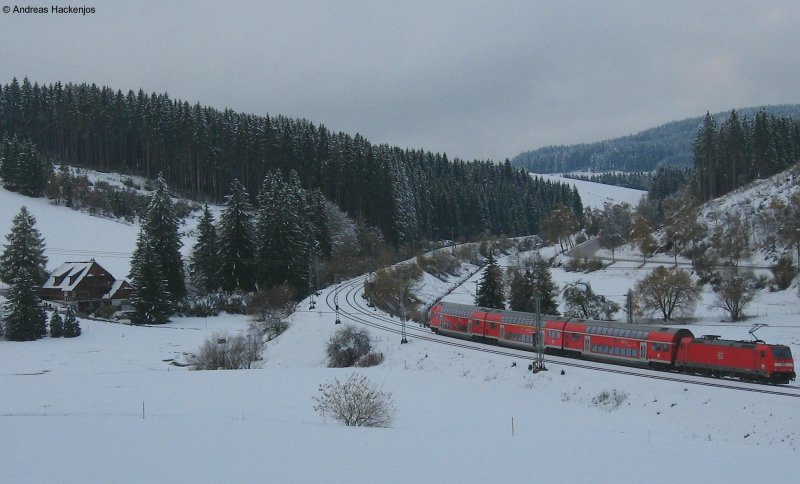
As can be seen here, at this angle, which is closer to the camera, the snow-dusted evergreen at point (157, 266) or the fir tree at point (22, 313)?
the fir tree at point (22, 313)

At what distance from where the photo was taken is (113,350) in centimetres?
5606

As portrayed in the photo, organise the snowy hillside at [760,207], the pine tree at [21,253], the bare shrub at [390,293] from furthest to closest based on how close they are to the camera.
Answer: the snowy hillside at [760,207] → the bare shrub at [390,293] → the pine tree at [21,253]

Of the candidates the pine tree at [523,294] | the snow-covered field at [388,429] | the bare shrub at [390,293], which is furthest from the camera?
the bare shrub at [390,293]

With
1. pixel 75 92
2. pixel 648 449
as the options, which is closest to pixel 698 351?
pixel 648 449

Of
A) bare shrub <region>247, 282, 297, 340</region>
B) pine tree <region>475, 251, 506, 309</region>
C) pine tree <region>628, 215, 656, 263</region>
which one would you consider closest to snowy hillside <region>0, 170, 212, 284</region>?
bare shrub <region>247, 282, 297, 340</region>

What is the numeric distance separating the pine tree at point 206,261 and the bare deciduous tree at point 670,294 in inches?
2147

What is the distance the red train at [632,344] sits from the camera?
3647 centimetres

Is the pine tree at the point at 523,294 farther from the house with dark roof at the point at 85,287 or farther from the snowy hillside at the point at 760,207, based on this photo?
the house with dark roof at the point at 85,287

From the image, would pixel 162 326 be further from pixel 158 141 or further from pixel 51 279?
pixel 158 141

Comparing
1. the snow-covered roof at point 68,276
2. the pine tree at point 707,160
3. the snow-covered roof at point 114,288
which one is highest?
the pine tree at point 707,160

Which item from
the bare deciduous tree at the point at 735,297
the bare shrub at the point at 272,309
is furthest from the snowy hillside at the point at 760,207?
the bare shrub at the point at 272,309

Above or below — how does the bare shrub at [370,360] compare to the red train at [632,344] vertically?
below

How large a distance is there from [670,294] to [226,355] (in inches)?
1873

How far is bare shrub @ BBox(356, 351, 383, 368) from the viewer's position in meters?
52.0
